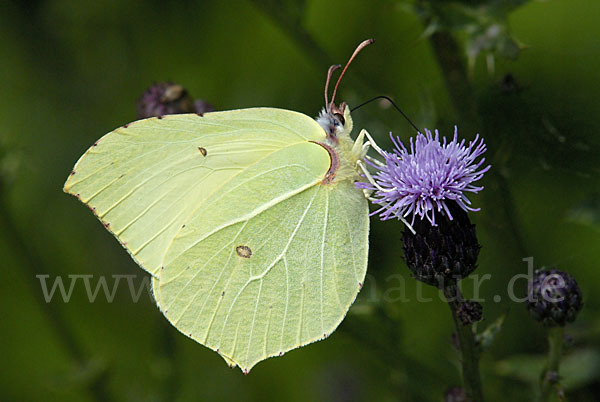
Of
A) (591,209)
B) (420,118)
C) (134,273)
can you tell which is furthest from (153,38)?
(591,209)

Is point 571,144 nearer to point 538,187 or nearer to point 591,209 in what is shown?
point 591,209

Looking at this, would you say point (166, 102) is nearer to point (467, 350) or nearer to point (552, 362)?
point (467, 350)

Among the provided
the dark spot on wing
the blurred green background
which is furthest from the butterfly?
the blurred green background

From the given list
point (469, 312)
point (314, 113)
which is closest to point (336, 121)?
point (469, 312)

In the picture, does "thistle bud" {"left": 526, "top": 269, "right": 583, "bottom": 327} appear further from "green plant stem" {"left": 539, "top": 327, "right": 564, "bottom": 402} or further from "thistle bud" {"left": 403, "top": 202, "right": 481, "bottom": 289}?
"thistle bud" {"left": 403, "top": 202, "right": 481, "bottom": 289}

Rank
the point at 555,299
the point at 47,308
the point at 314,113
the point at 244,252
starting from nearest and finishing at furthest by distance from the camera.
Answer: the point at 555,299
the point at 244,252
the point at 47,308
the point at 314,113

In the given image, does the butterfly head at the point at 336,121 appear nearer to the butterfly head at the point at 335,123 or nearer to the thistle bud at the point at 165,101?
the butterfly head at the point at 335,123
